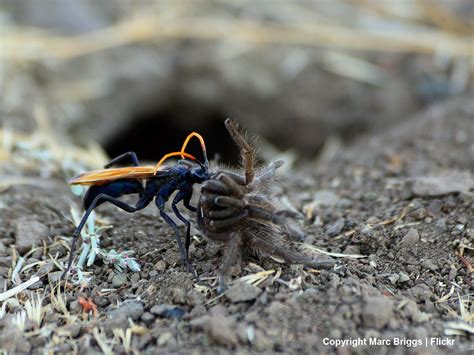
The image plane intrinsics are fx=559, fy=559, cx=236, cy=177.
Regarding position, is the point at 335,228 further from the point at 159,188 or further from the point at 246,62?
the point at 246,62

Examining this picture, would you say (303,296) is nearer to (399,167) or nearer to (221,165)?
(221,165)

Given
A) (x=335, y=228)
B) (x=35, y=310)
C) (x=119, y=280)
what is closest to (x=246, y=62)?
(x=335, y=228)

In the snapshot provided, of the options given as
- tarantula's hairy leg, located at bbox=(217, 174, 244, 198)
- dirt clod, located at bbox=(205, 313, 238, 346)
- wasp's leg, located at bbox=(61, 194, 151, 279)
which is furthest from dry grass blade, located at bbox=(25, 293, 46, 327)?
tarantula's hairy leg, located at bbox=(217, 174, 244, 198)

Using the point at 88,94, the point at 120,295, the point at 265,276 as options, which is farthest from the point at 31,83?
the point at 265,276

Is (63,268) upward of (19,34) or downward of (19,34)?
downward

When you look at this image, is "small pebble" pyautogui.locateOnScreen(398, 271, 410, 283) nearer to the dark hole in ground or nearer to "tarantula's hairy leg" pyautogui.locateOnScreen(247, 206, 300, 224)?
"tarantula's hairy leg" pyautogui.locateOnScreen(247, 206, 300, 224)

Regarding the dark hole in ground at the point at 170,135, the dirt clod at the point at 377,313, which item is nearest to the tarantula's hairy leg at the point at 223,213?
the dirt clod at the point at 377,313
